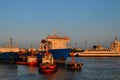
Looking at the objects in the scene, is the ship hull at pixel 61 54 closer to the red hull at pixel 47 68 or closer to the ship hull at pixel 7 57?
the ship hull at pixel 7 57

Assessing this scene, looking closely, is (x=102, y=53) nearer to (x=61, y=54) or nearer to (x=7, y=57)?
(x=7, y=57)

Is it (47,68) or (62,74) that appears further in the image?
(47,68)

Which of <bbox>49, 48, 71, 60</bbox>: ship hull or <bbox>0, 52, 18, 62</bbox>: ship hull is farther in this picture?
<bbox>0, 52, 18, 62</bbox>: ship hull

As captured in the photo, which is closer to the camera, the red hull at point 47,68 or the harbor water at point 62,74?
the harbor water at point 62,74

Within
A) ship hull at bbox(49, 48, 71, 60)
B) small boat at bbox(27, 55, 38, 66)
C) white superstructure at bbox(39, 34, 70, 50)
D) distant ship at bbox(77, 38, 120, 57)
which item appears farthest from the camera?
distant ship at bbox(77, 38, 120, 57)

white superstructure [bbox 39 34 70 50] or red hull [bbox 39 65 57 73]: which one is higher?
white superstructure [bbox 39 34 70 50]

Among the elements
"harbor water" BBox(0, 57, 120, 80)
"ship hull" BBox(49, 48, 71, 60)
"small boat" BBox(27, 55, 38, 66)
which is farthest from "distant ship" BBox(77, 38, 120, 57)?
"harbor water" BBox(0, 57, 120, 80)

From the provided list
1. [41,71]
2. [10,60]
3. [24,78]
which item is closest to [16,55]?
[10,60]

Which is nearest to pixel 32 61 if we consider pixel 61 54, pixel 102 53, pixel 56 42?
pixel 61 54

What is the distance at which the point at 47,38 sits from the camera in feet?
340

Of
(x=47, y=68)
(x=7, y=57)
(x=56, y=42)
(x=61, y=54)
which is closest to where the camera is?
(x=47, y=68)

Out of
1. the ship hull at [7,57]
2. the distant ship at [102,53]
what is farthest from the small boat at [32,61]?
the distant ship at [102,53]

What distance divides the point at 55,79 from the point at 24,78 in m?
6.20

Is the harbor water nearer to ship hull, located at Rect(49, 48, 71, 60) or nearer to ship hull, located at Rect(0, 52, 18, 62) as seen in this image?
ship hull, located at Rect(49, 48, 71, 60)
